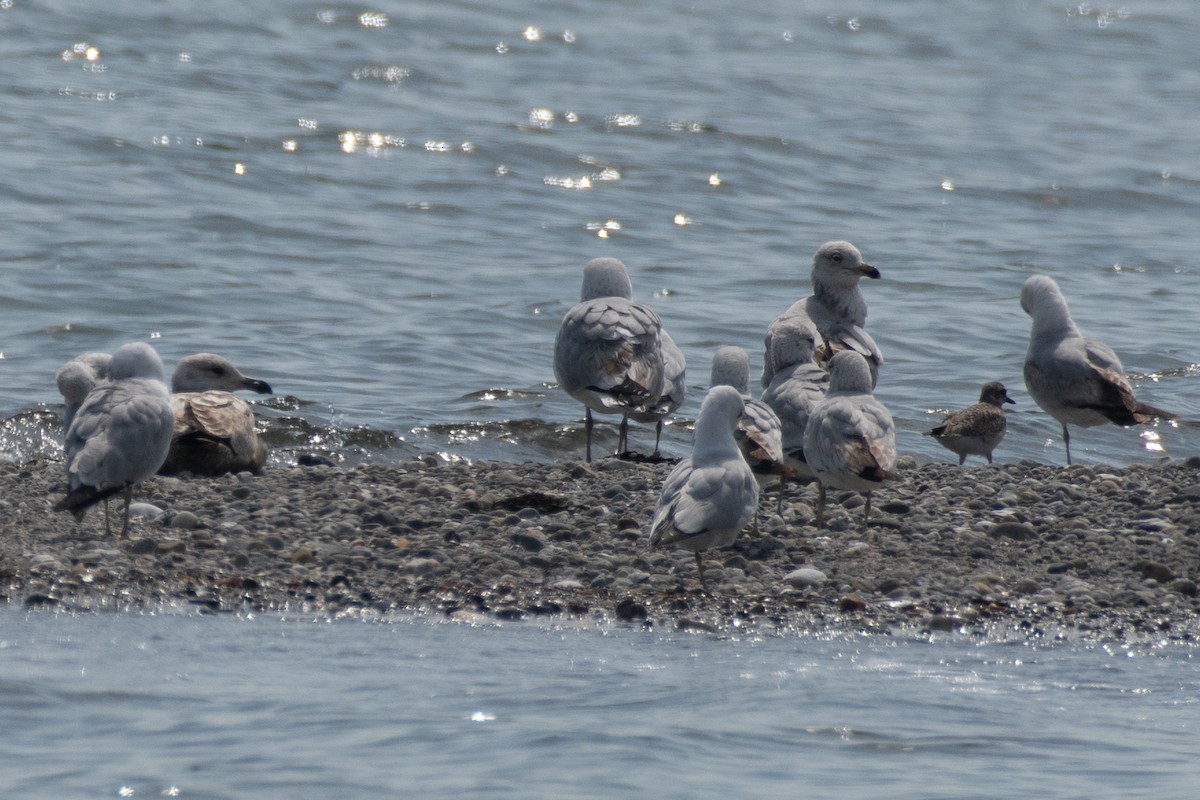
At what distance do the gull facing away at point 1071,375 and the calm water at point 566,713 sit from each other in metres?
3.64

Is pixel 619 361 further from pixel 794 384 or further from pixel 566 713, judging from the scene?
pixel 566 713

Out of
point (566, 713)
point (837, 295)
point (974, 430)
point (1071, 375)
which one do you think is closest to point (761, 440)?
point (566, 713)

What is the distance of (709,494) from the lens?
6.83m

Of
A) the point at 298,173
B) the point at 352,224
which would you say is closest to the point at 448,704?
the point at 352,224

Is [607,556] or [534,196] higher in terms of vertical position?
[534,196]

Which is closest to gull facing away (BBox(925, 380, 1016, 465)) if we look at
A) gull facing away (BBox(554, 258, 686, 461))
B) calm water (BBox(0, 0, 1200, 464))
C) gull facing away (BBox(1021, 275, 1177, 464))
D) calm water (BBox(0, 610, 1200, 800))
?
gull facing away (BBox(1021, 275, 1177, 464))

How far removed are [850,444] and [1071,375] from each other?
3.00 m

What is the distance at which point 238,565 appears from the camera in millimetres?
7164

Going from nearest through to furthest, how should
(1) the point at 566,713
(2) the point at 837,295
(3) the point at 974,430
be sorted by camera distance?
(1) the point at 566,713 < (3) the point at 974,430 < (2) the point at 837,295

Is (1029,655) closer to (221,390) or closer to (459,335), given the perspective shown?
(221,390)

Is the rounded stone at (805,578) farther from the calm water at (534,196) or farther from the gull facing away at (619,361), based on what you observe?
the calm water at (534,196)

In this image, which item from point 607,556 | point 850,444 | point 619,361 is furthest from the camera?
point 619,361

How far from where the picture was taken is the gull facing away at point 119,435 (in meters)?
7.36

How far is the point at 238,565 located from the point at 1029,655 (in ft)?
10.8
